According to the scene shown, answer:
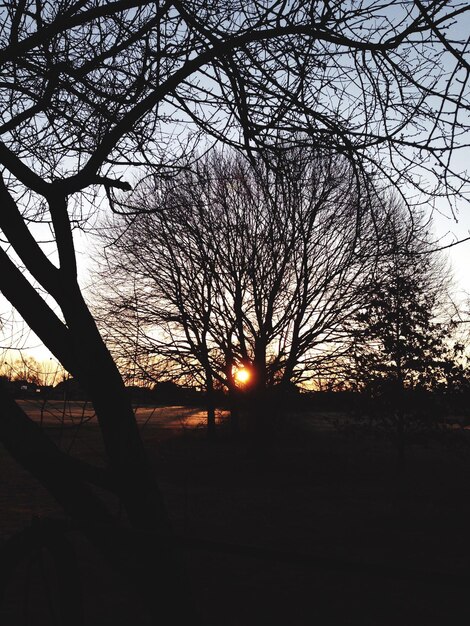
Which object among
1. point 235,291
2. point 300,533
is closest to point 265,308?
point 235,291

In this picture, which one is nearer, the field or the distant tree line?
the field

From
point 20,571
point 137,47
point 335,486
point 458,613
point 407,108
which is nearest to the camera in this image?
point 407,108

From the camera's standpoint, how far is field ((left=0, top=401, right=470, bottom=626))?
7.16 m

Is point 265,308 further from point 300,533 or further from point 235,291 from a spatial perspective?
point 300,533

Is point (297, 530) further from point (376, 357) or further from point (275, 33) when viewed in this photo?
point (275, 33)

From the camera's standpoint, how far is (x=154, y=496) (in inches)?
134

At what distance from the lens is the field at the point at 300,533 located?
7156 mm

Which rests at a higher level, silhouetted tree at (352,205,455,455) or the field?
silhouetted tree at (352,205,455,455)

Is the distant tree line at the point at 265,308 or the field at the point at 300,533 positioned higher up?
the distant tree line at the point at 265,308

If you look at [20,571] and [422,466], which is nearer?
[20,571]

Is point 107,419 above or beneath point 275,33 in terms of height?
beneath

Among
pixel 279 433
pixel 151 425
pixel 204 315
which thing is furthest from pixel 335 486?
pixel 151 425

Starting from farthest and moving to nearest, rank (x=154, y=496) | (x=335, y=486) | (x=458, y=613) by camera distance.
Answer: (x=335, y=486), (x=458, y=613), (x=154, y=496)

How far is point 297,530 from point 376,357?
738cm
